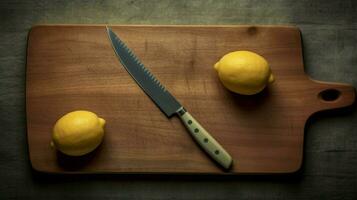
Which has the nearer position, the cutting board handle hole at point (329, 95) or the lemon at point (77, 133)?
the lemon at point (77, 133)

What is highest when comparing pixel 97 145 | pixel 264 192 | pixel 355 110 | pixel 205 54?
pixel 205 54

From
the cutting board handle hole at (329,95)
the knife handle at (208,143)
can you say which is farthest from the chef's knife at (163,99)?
the cutting board handle hole at (329,95)

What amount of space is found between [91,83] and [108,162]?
0.23m

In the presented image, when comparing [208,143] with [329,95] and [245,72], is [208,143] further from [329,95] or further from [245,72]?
[329,95]

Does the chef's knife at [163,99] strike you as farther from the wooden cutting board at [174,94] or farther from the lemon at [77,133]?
the lemon at [77,133]

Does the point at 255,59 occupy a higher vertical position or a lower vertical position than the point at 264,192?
higher

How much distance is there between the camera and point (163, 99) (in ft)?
3.87

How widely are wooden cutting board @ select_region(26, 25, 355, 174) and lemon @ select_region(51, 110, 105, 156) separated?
0.07 m

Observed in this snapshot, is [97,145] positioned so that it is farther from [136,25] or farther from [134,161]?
[136,25]

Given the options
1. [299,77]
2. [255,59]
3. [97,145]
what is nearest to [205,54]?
[255,59]

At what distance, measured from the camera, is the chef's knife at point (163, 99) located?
3.78ft

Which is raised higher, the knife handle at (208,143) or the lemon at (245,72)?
the lemon at (245,72)

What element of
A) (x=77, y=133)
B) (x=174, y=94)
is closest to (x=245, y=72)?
(x=174, y=94)

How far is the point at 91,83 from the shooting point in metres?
1.20
